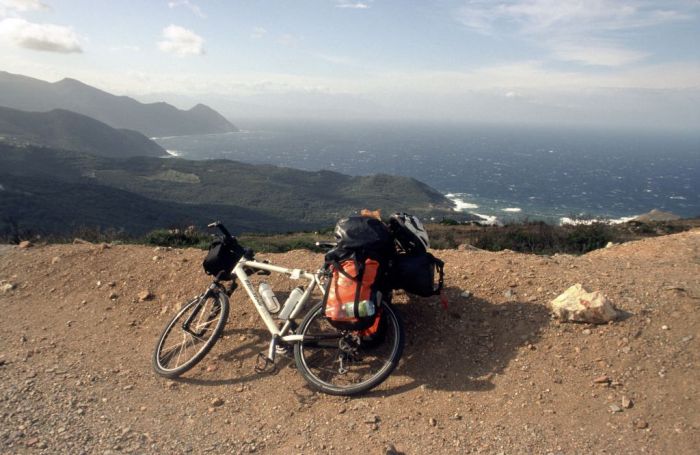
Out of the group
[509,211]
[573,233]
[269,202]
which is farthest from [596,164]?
[573,233]

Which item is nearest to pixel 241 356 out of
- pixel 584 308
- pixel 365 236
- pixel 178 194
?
pixel 365 236

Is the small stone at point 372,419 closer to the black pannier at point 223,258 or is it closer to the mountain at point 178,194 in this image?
the black pannier at point 223,258

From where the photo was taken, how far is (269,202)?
109m

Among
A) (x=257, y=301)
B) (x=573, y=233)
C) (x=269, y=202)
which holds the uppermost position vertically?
(x=257, y=301)

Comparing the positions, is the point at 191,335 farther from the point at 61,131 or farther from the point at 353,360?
the point at 61,131

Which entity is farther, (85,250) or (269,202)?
(269,202)

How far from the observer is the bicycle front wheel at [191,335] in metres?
4.83

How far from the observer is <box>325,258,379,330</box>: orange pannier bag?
404 centimetres

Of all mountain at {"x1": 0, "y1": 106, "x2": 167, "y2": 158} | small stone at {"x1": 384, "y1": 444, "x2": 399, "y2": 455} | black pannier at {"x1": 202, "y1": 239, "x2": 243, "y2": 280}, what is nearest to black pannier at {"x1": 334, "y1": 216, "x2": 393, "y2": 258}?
black pannier at {"x1": 202, "y1": 239, "x2": 243, "y2": 280}

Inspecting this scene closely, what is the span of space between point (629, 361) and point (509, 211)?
338ft

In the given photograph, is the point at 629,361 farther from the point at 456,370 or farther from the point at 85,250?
the point at 85,250

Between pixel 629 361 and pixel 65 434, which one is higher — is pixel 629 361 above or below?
above

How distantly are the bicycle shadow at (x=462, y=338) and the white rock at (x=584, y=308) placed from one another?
0.69 ft

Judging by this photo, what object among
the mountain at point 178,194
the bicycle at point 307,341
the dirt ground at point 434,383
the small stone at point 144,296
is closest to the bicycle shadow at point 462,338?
the dirt ground at point 434,383
